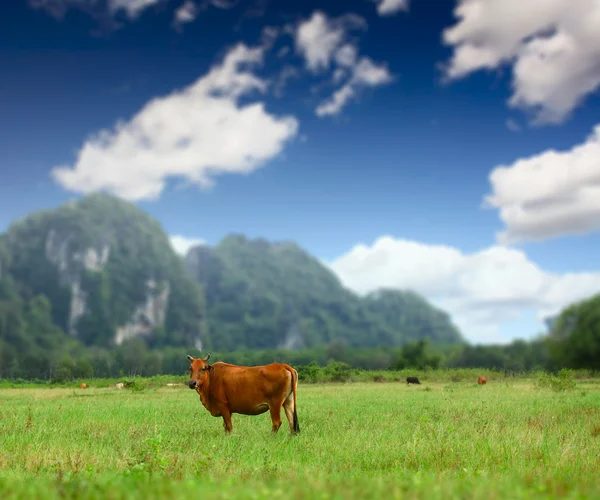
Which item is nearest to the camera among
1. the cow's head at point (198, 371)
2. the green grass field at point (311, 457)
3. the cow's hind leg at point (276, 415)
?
the green grass field at point (311, 457)

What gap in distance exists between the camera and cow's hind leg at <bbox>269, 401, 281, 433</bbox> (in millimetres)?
12070

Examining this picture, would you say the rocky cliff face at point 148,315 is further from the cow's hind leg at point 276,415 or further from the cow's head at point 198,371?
the cow's hind leg at point 276,415

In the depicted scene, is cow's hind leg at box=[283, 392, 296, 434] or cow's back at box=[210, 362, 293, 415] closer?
cow's hind leg at box=[283, 392, 296, 434]

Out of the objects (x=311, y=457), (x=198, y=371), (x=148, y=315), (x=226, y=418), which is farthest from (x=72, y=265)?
(x=311, y=457)

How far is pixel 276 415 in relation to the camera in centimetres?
1223

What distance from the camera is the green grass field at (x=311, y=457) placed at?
16.6ft

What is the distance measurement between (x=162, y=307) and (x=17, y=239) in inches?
2094

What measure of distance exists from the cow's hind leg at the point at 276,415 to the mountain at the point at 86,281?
16318cm

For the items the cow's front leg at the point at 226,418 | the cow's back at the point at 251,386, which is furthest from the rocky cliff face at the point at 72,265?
the cow's front leg at the point at 226,418

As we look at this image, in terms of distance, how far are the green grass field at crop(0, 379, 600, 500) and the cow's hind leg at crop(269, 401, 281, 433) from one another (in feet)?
1.05

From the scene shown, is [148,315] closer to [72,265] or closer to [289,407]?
[72,265]

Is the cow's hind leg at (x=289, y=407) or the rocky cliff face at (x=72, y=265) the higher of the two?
the rocky cliff face at (x=72, y=265)

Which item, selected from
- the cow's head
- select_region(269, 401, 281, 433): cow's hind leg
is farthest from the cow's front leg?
select_region(269, 401, 281, 433): cow's hind leg

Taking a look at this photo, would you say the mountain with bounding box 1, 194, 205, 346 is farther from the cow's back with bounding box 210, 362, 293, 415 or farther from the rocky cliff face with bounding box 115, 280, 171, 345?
the cow's back with bounding box 210, 362, 293, 415
